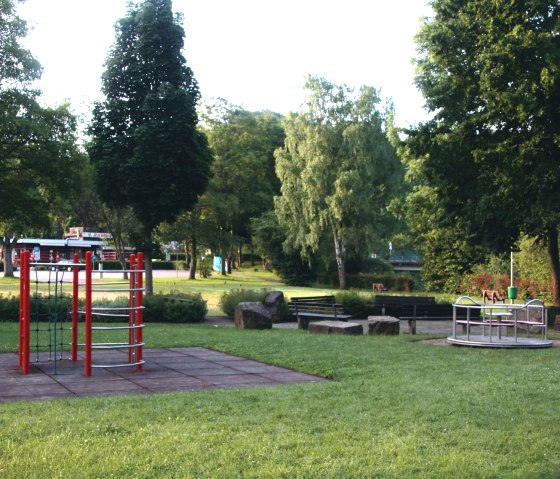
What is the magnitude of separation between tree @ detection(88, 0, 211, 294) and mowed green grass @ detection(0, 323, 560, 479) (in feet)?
62.0

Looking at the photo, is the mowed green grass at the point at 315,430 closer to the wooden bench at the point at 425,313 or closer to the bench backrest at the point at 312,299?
the wooden bench at the point at 425,313

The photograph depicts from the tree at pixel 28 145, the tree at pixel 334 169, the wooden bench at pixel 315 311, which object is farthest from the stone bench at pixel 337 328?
the tree at pixel 334 169

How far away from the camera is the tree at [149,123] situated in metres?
27.1

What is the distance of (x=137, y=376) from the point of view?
32.2 feet

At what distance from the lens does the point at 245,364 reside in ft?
36.6

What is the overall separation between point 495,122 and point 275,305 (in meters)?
9.24

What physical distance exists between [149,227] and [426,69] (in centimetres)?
1305

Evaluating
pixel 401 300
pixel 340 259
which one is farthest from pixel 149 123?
pixel 340 259

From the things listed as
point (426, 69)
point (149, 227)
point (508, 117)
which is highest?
point (426, 69)

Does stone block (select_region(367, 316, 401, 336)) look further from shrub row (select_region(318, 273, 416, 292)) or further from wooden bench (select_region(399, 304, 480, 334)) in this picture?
shrub row (select_region(318, 273, 416, 292))

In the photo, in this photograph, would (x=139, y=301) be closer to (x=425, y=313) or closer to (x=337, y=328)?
(x=337, y=328)

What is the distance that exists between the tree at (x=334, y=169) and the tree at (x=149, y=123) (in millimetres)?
19991

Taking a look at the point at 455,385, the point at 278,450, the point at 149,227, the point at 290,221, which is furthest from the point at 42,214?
the point at 290,221

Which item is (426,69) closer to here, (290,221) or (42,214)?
(42,214)
